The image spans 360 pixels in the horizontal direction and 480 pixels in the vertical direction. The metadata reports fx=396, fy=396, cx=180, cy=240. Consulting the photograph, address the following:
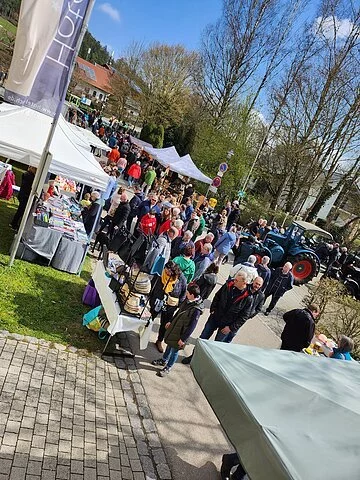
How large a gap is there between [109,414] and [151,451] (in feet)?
2.25

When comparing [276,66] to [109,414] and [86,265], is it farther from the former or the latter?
[109,414]

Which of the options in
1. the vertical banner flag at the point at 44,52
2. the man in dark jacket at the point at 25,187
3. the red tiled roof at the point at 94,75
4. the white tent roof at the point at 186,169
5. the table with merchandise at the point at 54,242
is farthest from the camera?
the red tiled roof at the point at 94,75

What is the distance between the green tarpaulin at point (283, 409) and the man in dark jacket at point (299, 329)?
3.19 m

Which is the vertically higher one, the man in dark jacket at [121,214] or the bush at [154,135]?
the bush at [154,135]

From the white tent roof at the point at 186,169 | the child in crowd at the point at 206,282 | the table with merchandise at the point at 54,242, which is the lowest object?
the table with merchandise at the point at 54,242

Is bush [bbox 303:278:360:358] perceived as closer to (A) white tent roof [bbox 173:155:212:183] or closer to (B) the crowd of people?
(B) the crowd of people

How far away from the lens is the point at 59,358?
18.1ft

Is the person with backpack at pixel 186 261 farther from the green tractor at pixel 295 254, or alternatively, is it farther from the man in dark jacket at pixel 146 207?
the green tractor at pixel 295 254

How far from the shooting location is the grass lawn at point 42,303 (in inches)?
235

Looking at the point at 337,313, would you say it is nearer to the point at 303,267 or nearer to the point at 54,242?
the point at 303,267

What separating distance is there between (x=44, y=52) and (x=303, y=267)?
39.7 feet

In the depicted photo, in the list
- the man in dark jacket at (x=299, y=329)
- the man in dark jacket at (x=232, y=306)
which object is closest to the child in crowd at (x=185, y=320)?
the man in dark jacket at (x=232, y=306)

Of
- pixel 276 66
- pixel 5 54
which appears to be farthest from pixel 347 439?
pixel 5 54

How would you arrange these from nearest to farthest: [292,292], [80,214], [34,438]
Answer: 1. [34,438]
2. [80,214]
3. [292,292]
